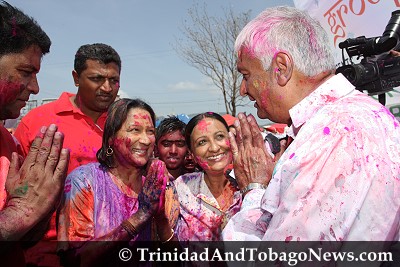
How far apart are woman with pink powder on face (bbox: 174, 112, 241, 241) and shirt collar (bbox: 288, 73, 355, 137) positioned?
1.24 meters

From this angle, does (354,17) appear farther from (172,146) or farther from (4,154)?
(4,154)

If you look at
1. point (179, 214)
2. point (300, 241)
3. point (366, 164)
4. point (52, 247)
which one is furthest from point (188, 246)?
point (366, 164)

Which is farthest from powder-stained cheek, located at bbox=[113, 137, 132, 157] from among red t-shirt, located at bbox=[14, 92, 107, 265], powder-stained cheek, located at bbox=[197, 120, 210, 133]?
powder-stained cheek, located at bbox=[197, 120, 210, 133]

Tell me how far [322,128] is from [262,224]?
51 centimetres

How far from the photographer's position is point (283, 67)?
1510 mm

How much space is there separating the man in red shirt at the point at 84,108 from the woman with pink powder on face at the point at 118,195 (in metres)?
0.48

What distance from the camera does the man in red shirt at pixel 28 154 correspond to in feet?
4.49

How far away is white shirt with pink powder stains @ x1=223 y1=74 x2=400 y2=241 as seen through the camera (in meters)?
1.13

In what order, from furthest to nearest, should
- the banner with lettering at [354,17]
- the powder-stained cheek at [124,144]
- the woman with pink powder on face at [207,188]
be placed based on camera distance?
1. the banner with lettering at [354,17]
2. the woman with pink powder on face at [207,188]
3. the powder-stained cheek at [124,144]

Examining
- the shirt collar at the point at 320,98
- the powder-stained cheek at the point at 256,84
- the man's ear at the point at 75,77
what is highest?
the man's ear at the point at 75,77

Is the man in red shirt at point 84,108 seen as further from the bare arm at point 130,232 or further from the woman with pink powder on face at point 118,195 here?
the bare arm at point 130,232

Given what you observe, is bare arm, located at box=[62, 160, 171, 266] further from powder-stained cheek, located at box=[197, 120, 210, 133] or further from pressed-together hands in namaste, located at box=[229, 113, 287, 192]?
powder-stained cheek, located at box=[197, 120, 210, 133]

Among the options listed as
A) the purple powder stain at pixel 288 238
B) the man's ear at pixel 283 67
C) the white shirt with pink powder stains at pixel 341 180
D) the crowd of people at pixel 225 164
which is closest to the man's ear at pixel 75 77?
the crowd of people at pixel 225 164

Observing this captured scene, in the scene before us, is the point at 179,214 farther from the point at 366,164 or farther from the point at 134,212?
the point at 366,164
